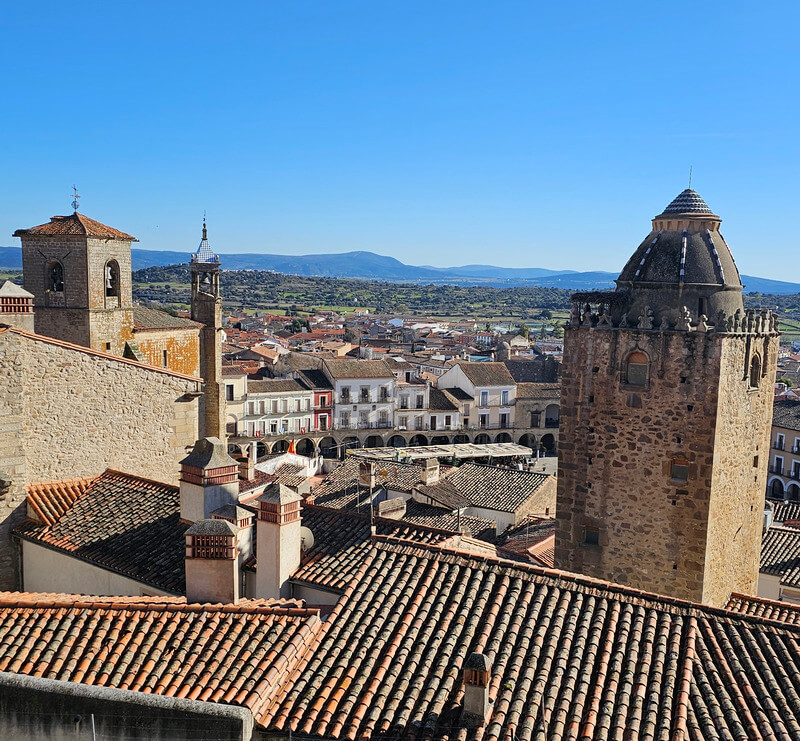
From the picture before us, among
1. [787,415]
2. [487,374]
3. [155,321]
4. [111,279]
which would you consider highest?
[111,279]

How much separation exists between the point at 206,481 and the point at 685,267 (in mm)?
8358

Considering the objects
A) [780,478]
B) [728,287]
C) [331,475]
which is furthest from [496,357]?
[728,287]

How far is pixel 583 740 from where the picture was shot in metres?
7.09

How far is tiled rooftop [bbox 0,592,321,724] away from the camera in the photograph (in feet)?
25.5

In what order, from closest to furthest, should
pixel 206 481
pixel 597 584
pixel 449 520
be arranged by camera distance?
1. pixel 597 584
2. pixel 206 481
3. pixel 449 520

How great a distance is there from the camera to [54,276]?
2544 cm

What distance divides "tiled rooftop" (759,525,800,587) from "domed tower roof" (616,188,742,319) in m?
10.2

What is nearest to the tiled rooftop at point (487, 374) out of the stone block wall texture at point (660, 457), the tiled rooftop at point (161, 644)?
the stone block wall texture at point (660, 457)

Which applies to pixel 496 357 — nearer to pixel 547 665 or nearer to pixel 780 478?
pixel 780 478

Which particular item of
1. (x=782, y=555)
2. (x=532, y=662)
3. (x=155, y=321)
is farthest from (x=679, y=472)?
(x=155, y=321)

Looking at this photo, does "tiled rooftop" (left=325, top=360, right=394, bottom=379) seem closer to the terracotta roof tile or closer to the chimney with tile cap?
the terracotta roof tile

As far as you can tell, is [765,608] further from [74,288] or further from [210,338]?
[210,338]

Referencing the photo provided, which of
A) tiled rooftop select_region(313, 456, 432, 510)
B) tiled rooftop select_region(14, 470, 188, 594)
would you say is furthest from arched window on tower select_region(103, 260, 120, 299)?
tiled rooftop select_region(14, 470, 188, 594)

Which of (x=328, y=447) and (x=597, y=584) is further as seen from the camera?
(x=328, y=447)
